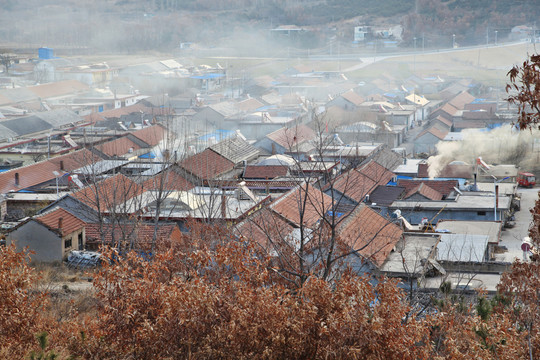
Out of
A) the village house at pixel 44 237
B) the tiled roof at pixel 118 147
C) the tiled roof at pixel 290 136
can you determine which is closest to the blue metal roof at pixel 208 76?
the tiled roof at pixel 290 136

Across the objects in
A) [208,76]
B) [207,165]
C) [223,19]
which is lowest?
[207,165]

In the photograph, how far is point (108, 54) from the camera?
44969 millimetres

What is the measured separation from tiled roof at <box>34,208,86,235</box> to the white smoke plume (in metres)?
8.88

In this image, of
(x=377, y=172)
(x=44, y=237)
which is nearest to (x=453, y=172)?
(x=377, y=172)

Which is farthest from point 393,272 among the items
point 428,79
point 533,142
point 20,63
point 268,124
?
point 20,63

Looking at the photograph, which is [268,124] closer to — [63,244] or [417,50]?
[63,244]

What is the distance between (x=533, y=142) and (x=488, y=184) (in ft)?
14.4

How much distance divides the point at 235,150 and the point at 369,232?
287 inches

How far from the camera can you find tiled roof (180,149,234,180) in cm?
1255

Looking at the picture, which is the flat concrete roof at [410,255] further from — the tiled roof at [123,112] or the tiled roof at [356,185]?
the tiled roof at [123,112]

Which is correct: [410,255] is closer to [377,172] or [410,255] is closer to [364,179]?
[364,179]

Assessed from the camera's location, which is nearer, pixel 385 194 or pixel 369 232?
pixel 369 232

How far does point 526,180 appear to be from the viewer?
1487 centimetres

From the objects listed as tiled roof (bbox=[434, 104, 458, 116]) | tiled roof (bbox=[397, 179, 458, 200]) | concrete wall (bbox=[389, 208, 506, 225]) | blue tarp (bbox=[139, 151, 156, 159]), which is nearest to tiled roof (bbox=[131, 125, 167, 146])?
blue tarp (bbox=[139, 151, 156, 159])
